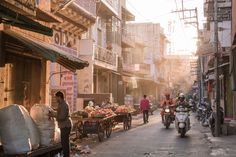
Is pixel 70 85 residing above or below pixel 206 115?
above

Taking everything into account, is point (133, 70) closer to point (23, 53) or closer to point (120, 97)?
point (120, 97)

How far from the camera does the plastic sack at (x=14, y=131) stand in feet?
29.4

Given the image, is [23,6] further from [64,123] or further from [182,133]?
[182,133]

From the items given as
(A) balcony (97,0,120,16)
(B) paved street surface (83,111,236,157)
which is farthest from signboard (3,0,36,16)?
(A) balcony (97,0,120,16)

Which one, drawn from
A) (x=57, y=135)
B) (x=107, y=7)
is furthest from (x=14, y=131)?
(x=107, y=7)

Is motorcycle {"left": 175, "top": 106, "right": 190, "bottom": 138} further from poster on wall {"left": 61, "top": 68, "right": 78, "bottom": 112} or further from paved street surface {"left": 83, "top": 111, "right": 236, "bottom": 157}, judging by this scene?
poster on wall {"left": 61, "top": 68, "right": 78, "bottom": 112}

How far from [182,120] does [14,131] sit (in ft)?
39.0

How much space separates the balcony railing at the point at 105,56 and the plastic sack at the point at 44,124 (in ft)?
69.6

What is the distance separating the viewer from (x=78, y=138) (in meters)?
Answer: 18.6

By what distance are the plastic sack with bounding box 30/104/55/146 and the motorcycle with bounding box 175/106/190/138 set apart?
9839 millimetres

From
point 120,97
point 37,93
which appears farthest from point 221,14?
point 120,97

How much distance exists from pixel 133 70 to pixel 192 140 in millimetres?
35022

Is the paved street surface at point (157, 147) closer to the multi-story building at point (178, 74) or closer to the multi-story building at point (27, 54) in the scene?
the multi-story building at point (27, 54)

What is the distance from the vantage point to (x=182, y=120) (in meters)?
19.8
